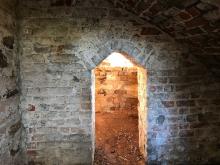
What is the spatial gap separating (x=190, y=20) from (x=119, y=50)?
3.35 feet

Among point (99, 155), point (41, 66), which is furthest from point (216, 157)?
point (41, 66)

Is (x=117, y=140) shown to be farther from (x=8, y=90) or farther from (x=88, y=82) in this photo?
(x=8, y=90)

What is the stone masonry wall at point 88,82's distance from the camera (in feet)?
10.7

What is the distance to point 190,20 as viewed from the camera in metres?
2.63

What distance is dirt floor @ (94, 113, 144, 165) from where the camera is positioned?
389 cm

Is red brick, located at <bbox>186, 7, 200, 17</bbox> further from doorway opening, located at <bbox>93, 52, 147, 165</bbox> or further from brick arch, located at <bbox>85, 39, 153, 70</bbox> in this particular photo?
doorway opening, located at <bbox>93, 52, 147, 165</bbox>

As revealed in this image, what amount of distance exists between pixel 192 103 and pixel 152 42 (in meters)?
0.99

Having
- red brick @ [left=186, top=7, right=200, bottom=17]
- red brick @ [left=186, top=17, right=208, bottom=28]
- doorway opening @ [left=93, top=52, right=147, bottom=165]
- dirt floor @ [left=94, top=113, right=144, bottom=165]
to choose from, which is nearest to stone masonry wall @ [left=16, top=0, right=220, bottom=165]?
dirt floor @ [left=94, top=113, right=144, bottom=165]

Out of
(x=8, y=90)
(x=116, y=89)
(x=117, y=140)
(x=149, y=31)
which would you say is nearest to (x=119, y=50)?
(x=149, y=31)

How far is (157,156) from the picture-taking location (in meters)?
3.53

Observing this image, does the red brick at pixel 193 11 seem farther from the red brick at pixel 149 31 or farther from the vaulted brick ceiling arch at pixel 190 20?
the red brick at pixel 149 31

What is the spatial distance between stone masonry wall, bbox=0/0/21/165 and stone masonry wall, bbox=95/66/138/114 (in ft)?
8.14

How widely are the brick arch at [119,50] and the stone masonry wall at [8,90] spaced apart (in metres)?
0.94

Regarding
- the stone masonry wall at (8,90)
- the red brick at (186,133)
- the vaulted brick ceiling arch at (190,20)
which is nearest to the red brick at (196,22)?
the vaulted brick ceiling arch at (190,20)
